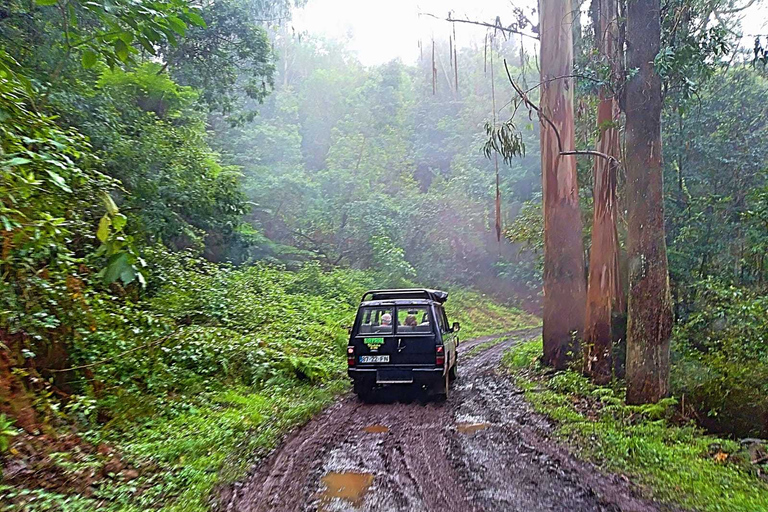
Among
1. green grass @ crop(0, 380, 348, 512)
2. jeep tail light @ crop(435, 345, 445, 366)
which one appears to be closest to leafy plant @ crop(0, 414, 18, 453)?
green grass @ crop(0, 380, 348, 512)

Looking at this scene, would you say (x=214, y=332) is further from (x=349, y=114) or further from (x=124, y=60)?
(x=349, y=114)

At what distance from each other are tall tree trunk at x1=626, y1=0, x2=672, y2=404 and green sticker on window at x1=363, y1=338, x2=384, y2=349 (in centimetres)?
415

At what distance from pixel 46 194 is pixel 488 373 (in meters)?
10.7

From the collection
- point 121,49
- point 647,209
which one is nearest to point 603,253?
point 647,209

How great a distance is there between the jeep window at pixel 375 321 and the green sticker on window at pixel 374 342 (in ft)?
0.90

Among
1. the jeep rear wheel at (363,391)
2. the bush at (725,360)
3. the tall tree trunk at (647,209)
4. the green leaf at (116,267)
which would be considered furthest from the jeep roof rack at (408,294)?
the green leaf at (116,267)

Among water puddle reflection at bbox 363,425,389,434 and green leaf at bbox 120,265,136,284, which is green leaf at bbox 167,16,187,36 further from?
water puddle reflection at bbox 363,425,389,434

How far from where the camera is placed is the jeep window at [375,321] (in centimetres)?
1069

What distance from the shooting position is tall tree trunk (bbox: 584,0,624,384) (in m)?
11.7

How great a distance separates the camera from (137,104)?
1489cm

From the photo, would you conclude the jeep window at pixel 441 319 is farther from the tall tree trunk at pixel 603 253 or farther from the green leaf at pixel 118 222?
the green leaf at pixel 118 222

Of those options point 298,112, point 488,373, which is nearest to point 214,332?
point 488,373

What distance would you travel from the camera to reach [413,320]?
37.2 ft

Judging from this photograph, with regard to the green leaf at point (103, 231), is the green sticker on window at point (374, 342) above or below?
below
